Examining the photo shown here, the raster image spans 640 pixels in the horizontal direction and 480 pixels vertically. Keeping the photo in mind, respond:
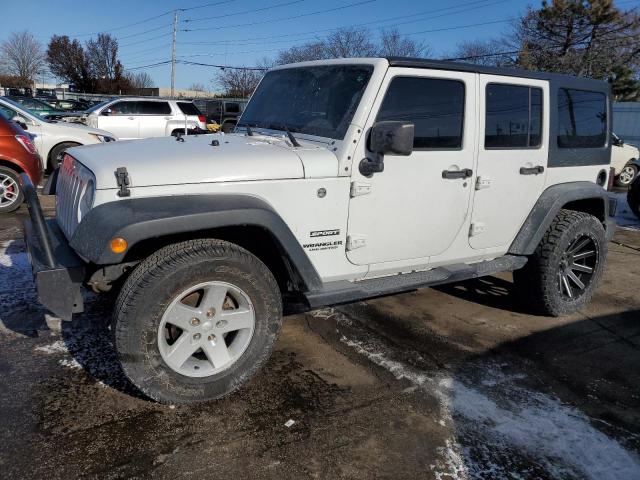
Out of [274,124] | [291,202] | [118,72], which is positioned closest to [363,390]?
[291,202]

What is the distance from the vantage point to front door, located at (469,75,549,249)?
3.85 meters

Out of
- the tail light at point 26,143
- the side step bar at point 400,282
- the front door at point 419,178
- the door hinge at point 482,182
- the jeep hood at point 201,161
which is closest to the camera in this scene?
the jeep hood at point 201,161

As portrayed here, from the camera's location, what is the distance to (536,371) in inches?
143

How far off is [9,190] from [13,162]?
1.48ft

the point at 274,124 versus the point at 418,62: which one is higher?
the point at 418,62

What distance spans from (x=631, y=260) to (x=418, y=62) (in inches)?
193

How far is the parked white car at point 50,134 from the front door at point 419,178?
8.10 m

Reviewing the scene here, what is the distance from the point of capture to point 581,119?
4480mm

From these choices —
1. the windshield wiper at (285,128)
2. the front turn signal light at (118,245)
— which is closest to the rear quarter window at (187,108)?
the windshield wiper at (285,128)

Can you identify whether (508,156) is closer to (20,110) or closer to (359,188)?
(359,188)

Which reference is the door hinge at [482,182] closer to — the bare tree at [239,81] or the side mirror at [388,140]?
the side mirror at [388,140]

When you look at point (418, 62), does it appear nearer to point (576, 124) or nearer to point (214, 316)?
point (576, 124)

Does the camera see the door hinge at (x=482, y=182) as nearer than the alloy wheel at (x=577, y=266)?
Yes

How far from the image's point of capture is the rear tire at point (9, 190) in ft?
24.0
